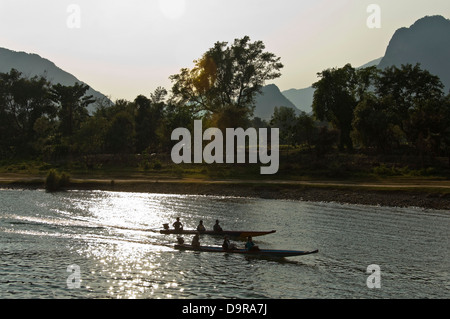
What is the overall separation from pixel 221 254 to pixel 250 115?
219 feet

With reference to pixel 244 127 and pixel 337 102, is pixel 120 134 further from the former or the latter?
pixel 337 102

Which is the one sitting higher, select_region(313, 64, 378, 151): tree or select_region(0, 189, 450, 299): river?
select_region(313, 64, 378, 151): tree

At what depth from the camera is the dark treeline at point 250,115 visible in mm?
83500

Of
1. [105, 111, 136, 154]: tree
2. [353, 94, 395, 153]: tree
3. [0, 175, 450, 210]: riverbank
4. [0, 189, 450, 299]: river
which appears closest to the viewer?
[0, 189, 450, 299]: river

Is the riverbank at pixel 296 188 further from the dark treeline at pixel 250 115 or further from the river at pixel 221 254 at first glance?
the dark treeline at pixel 250 115

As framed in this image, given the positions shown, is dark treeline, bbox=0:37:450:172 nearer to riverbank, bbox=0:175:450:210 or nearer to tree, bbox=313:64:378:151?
tree, bbox=313:64:378:151

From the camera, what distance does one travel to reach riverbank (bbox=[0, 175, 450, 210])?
176ft

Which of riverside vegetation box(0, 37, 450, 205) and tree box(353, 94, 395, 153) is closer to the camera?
riverside vegetation box(0, 37, 450, 205)

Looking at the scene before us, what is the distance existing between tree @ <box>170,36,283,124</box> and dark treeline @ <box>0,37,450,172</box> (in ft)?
0.79

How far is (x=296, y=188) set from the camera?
6241cm

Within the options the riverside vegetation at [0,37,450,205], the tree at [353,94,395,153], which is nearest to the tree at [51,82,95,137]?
the riverside vegetation at [0,37,450,205]

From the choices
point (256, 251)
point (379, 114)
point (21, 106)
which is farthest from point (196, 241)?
point (21, 106)

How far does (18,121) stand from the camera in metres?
134

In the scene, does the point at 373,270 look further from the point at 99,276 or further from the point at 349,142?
the point at 349,142
